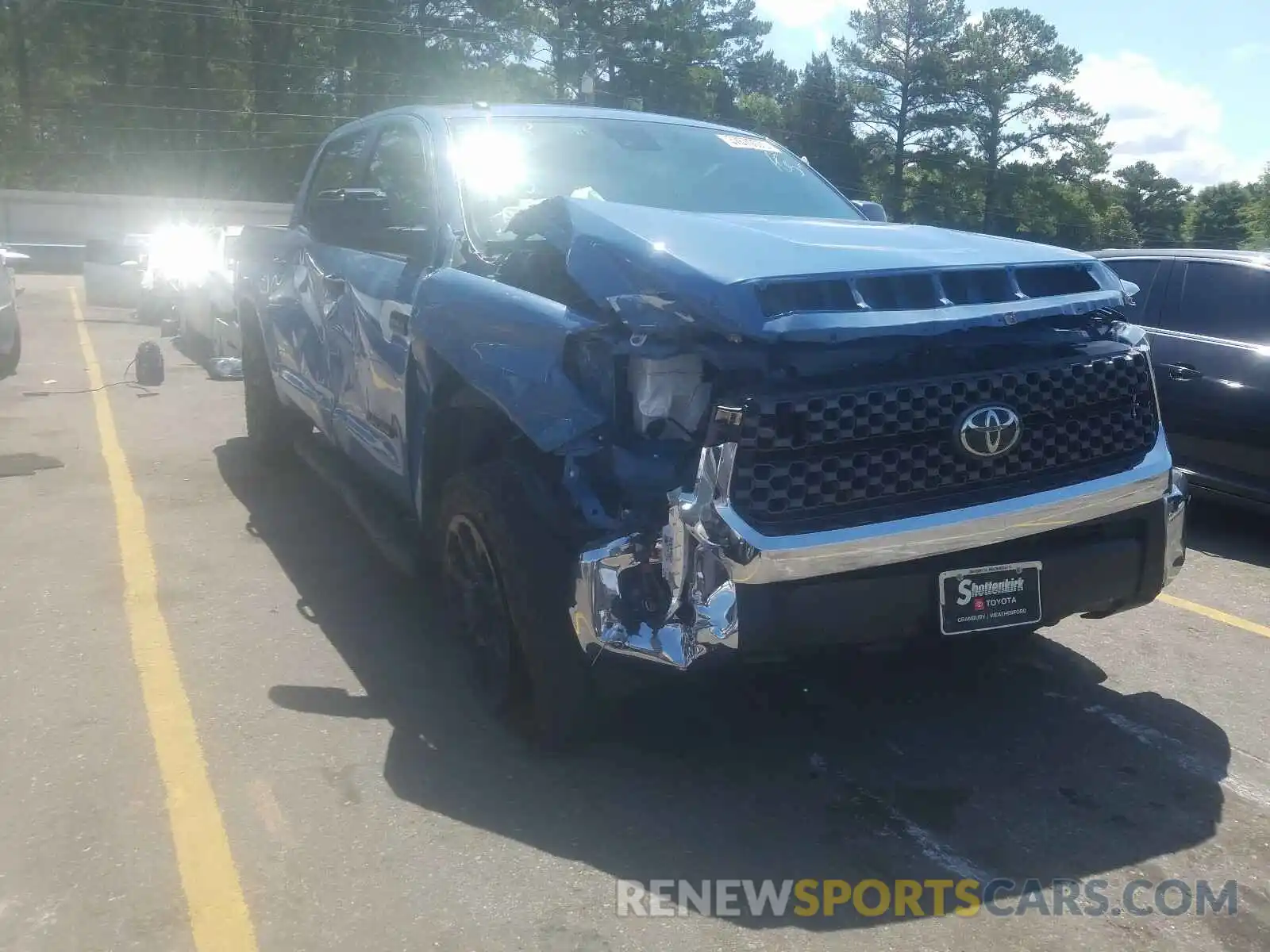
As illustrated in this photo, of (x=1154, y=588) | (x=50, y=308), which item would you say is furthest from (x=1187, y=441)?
(x=50, y=308)

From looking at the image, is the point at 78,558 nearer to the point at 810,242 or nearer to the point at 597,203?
the point at 597,203

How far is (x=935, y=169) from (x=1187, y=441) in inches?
2466

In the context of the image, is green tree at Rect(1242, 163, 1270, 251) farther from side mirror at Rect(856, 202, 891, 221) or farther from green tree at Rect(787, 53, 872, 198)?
side mirror at Rect(856, 202, 891, 221)

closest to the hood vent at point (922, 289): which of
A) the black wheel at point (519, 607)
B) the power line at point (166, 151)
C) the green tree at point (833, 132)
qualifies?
the black wheel at point (519, 607)

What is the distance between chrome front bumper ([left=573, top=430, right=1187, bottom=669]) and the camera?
3111mm

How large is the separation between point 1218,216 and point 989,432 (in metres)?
93.7

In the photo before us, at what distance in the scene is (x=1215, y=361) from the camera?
6598 mm

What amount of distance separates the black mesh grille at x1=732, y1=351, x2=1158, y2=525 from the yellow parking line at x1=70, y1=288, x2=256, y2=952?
1.62 m

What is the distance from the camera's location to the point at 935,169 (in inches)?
2591

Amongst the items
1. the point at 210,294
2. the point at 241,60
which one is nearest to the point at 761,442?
the point at 210,294

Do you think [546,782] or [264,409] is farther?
[264,409]

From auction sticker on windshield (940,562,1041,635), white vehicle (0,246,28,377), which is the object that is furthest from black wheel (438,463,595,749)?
white vehicle (0,246,28,377)

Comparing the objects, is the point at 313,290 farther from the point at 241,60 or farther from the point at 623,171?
the point at 241,60

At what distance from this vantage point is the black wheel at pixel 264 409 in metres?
7.22
